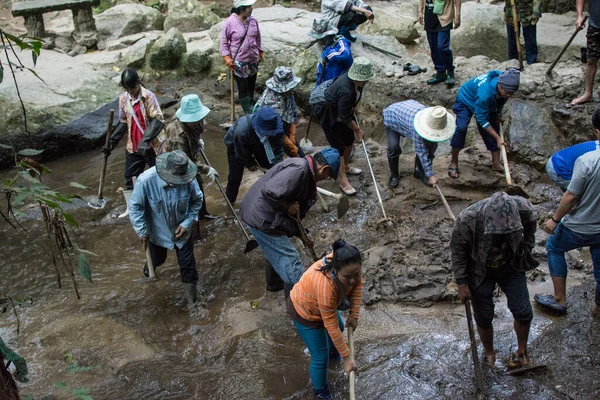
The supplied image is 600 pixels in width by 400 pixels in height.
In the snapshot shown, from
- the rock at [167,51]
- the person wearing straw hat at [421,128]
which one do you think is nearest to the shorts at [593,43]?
the person wearing straw hat at [421,128]

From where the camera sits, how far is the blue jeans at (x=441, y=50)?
26.6 ft

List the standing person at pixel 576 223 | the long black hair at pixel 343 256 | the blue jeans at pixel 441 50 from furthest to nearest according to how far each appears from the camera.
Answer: the blue jeans at pixel 441 50 → the standing person at pixel 576 223 → the long black hair at pixel 343 256

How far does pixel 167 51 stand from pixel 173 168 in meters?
7.19

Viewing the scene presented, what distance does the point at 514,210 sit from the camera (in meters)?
3.56

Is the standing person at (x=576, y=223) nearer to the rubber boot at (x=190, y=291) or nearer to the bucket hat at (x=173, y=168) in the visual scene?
the bucket hat at (x=173, y=168)

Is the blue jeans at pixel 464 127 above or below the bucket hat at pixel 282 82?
below

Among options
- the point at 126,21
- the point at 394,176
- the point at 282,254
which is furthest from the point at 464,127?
the point at 126,21

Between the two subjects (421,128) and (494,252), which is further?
(421,128)

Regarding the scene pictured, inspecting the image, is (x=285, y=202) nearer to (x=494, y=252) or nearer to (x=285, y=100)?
(x=494, y=252)

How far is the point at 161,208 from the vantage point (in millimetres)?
4961

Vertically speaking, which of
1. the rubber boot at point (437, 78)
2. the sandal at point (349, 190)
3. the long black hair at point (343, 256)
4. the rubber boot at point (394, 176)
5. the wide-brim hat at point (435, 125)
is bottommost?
the sandal at point (349, 190)

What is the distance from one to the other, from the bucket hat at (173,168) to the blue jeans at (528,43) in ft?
20.5

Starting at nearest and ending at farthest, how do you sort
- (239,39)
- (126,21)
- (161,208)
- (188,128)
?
(161,208) → (188,128) → (239,39) → (126,21)

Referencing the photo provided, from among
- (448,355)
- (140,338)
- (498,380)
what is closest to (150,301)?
(140,338)
